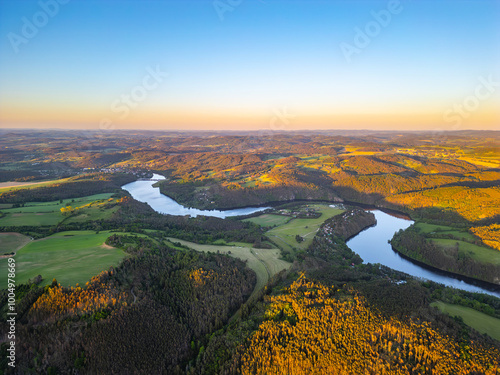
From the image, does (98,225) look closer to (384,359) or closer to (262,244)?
(262,244)

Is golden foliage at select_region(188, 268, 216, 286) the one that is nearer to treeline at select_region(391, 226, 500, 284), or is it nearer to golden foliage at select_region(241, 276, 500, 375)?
golden foliage at select_region(241, 276, 500, 375)

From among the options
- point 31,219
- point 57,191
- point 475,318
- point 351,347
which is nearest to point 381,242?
point 475,318

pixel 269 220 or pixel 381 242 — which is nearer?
pixel 381 242

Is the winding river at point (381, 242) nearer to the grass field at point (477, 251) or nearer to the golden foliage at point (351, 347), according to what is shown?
the grass field at point (477, 251)

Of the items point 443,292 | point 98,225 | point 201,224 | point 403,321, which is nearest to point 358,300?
point 403,321

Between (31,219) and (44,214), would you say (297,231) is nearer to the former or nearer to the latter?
(31,219)

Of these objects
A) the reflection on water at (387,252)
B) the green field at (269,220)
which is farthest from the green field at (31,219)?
the reflection on water at (387,252)

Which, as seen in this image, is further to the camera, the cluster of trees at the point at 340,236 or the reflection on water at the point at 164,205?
the reflection on water at the point at 164,205

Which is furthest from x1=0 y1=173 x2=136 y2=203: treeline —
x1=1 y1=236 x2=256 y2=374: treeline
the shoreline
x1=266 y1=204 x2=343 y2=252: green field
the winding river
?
the shoreline
